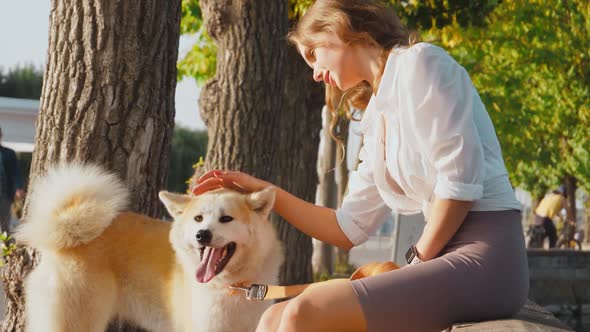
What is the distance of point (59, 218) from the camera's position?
5.25 meters

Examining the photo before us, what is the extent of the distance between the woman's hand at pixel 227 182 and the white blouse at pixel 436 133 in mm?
1200

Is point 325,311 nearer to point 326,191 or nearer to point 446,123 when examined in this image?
point 446,123

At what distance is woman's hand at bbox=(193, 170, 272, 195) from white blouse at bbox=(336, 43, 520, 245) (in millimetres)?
1200

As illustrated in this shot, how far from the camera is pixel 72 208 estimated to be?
5371 millimetres

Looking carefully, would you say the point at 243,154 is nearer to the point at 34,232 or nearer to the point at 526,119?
the point at 34,232

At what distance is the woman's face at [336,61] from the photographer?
12.9 ft

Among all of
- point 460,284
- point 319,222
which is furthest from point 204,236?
point 460,284

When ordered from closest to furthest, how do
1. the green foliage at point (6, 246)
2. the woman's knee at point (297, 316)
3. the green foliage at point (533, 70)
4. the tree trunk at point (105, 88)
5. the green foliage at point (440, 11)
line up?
the woman's knee at point (297, 316) → the tree trunk at point (105, 88) → the green foliage at point (6, 246) → the green foliage at point (440, 11) → the green foliage at point (533, 70)

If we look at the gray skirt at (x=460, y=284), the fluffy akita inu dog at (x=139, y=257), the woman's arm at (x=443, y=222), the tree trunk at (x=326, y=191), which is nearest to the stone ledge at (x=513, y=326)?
the gray skirt at (x=460, y=284)

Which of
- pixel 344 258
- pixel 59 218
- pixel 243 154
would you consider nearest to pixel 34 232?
pixel 59 218

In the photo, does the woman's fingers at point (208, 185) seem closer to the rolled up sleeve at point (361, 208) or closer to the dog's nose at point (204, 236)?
the dog's nose at point (204, 236)

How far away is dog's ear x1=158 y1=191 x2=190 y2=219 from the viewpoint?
16.8 ft

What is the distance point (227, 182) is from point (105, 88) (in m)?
1.13

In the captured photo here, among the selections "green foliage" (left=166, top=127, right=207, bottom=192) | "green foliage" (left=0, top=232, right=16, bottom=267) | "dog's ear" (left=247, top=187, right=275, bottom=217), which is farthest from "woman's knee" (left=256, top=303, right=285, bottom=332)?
"green foliage" (left=166, top=127, right=207, bottom=192)
